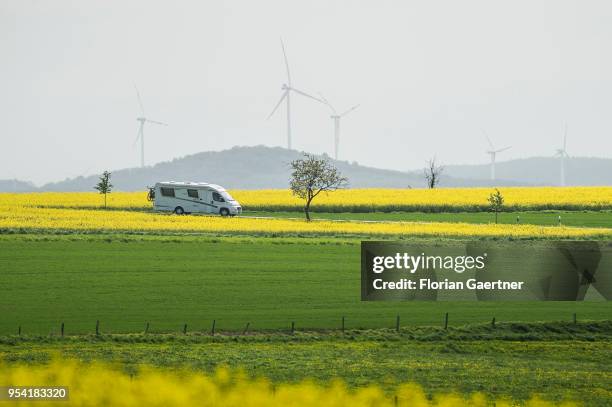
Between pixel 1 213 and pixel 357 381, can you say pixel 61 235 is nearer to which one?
pixel 1 213

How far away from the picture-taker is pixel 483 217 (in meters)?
96.9

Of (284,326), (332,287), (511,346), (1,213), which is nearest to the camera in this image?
(511,346)

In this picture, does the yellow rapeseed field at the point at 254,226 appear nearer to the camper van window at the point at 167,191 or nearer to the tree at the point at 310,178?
the camper van window at the point at 167,191

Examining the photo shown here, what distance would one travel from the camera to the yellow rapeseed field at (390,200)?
341 feet

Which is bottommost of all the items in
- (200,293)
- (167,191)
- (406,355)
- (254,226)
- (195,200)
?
(406,355)

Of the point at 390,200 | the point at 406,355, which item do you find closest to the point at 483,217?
the point at 390,200

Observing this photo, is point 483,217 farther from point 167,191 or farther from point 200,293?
point 200,293

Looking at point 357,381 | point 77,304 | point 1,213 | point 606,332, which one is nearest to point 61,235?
point 1,213

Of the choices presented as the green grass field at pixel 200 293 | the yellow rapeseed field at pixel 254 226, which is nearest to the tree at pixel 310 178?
the yellow rapeseed field at pixel 254 226

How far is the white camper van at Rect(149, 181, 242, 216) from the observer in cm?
9456

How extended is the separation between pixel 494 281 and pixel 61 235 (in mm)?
33390

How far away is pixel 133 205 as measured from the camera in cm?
11125

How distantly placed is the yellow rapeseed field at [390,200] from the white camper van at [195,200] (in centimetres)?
1392

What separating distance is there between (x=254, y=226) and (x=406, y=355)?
51.1 metres
